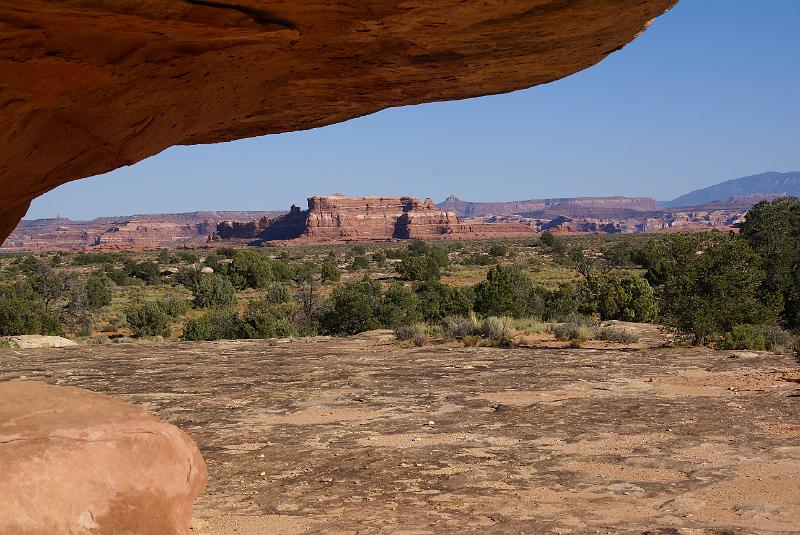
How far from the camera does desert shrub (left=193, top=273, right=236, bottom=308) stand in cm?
3566

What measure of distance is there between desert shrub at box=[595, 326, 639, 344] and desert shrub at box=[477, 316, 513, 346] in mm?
2303

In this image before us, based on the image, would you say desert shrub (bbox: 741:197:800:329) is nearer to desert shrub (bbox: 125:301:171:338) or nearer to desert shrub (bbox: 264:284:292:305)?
desert shrub (bbox: 264:284:292:305)

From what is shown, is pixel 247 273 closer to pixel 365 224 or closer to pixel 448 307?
pixel 448 307

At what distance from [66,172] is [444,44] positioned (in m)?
3.87

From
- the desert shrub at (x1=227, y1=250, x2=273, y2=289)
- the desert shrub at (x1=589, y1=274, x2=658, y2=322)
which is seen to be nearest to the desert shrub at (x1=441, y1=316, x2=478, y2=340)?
the desert shrub at (x1=589, y1=274, x2=658, y2=322)

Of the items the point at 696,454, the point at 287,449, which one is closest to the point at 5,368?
the point at 287,449

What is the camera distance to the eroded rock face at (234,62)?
16.3 feet

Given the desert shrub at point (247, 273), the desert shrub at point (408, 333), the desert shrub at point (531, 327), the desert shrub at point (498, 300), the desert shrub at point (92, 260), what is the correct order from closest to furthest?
1. the desert shrub at point (408, 333)
2. the desert shrub at point (531, 327)
3. the desert shrub at point (498, 300)
4. the desert shrub at point (247, 273)
5. the desert shrub at point (92, 260)

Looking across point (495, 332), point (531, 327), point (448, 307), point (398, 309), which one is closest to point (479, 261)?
point (398, 309)

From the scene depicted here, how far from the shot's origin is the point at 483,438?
9.18m

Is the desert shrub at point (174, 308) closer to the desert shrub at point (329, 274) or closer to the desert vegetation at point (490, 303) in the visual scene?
the desert vegetation at point (490, 303)

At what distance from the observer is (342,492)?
23.5ft

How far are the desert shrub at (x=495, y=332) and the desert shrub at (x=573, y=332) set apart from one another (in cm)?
127


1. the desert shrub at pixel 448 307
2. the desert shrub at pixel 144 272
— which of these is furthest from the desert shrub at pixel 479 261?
the desert shrub at pixel 448 307
